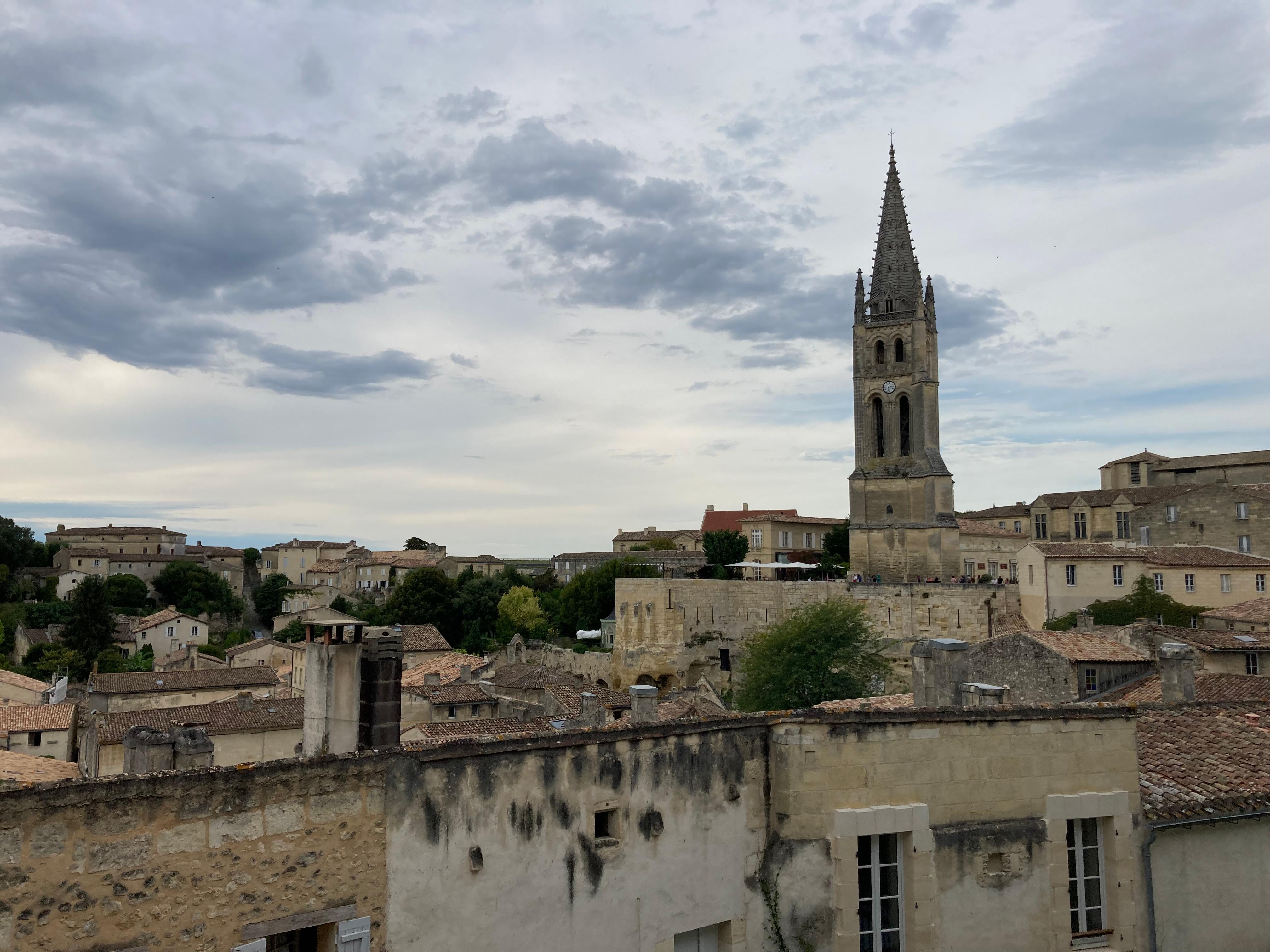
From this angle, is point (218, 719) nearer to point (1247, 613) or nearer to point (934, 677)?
point (934, 677)

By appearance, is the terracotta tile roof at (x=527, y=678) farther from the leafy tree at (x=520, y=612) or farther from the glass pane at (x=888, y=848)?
the glass pane at (x=888, y=848)

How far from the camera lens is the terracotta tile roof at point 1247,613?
3356cm

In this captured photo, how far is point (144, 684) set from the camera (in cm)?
4231

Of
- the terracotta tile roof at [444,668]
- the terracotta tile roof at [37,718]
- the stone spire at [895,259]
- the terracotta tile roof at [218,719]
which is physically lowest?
the terracotta tile roof at [37,718]

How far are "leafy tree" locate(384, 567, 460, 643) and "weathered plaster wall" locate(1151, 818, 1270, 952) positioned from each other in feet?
229

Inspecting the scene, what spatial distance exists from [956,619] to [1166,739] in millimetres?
40010

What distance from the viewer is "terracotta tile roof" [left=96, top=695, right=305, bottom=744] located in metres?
30.6

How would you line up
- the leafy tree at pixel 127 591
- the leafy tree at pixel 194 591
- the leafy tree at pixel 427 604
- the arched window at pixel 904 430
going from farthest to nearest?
the leafy tree at pixel 194 591, the leafy tree at pixel 127 591, the leafy tree at pixel 427 604, the arched window at pixel 904 430

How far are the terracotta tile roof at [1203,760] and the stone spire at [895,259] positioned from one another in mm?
48530

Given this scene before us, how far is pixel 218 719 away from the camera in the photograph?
32.1 m

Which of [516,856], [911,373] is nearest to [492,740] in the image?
[516,856]

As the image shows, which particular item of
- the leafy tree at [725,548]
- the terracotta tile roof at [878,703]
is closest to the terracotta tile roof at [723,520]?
the leafy tree at [725,548]

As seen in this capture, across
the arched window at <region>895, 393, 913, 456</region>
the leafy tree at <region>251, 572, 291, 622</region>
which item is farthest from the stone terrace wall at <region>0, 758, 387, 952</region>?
the leafy tree at <region>251, 572, 291, 622</region>

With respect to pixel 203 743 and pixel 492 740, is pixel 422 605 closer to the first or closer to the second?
pixel 203 743
